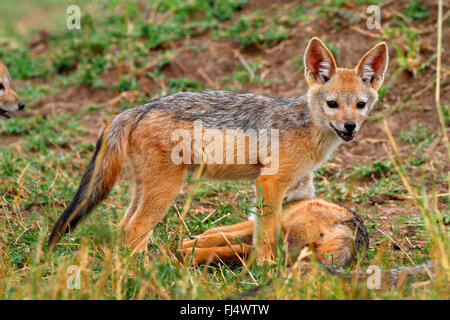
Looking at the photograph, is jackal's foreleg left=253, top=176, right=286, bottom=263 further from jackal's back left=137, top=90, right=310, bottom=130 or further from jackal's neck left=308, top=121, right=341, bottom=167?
jackal's back left=137, top=90, right=310, bottom=130

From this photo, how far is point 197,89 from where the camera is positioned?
910 cm

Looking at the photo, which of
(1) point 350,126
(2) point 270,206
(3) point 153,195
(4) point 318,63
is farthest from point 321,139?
(3) point 153,195

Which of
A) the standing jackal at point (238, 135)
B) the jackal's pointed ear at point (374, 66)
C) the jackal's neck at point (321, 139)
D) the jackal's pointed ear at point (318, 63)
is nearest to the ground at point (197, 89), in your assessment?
the standing jackal at point (238, 135)

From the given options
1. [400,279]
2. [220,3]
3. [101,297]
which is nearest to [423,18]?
[220,3]

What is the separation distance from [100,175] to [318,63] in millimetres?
2310

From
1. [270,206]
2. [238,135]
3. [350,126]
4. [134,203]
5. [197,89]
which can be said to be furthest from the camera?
[197,89]

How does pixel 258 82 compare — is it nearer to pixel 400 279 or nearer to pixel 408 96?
pixel 408 96

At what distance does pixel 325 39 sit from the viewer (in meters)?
9.39

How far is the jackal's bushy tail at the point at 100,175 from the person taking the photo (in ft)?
16.1

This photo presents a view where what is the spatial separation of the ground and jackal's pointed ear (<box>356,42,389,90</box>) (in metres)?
0.70

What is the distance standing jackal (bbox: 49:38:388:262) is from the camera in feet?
17.4

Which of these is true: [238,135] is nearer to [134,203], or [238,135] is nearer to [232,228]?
[232,228]

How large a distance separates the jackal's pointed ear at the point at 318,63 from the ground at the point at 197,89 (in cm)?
95

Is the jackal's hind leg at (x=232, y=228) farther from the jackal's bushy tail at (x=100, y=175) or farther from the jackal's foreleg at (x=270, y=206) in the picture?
the jackal's bushy tail at (x=100, y=175)
